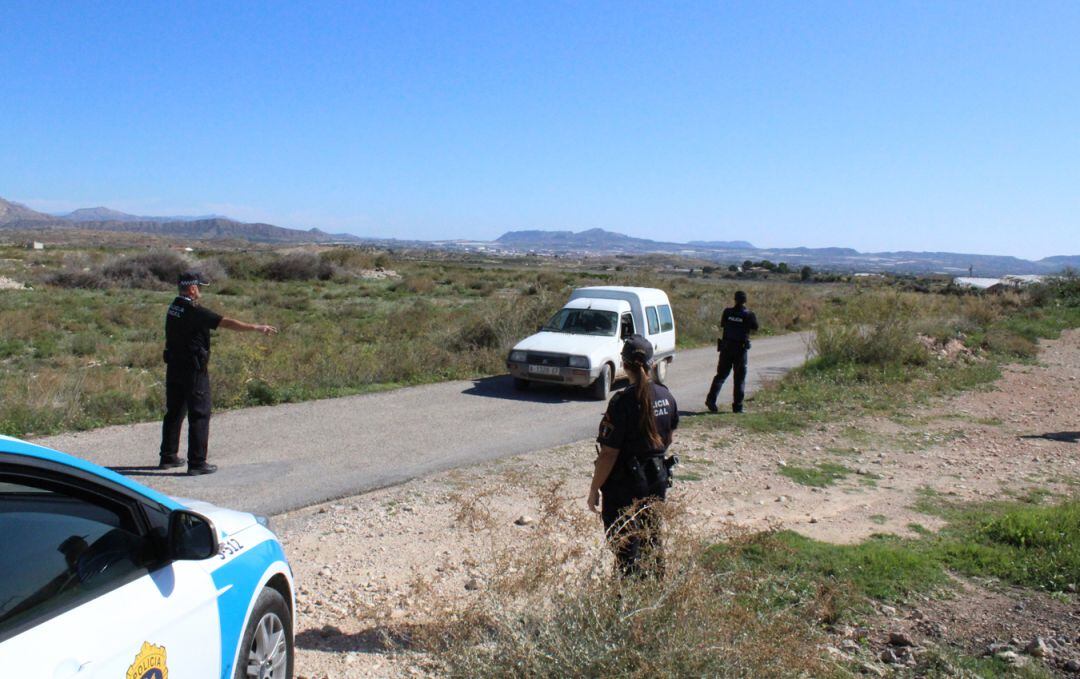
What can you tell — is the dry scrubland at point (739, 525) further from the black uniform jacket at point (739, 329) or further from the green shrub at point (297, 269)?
the green shrub at point (297, 269)

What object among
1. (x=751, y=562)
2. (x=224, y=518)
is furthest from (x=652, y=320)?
(x=224, y=518)

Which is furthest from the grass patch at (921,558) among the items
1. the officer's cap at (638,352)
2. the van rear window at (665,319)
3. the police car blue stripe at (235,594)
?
the van rear window at (665,319)

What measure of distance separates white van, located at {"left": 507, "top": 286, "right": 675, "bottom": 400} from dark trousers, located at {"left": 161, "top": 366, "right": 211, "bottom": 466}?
6430 mm

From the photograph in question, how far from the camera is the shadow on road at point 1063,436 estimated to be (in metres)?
11.3

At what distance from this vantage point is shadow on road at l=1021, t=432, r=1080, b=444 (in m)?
11.3

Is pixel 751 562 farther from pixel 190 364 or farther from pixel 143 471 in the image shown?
pixel 143 471

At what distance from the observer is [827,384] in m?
15.2

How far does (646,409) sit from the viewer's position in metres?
4.34

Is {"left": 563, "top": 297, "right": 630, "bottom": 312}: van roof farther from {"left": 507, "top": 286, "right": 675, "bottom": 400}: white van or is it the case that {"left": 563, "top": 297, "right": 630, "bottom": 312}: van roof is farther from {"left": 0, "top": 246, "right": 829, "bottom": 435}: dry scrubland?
{"left": 0, "top": 246, "right": 829, "bottom": 435}: dry scrubland

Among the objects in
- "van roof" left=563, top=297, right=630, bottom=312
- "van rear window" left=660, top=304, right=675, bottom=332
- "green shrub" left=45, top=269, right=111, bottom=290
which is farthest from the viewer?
"green shrub" left=45, top=269, right=111, bottom=290

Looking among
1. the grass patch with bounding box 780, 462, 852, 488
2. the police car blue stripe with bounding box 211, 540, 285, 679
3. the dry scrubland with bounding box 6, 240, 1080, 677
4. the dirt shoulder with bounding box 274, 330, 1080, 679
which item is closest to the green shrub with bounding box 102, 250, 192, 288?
the dry scrubland with bounding box 6, 240, 1080, 677

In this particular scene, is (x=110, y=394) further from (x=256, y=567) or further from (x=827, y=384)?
(x=827, y=384)

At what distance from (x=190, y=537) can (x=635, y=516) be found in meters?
1.90

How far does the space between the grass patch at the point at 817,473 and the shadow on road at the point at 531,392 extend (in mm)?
4762
